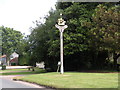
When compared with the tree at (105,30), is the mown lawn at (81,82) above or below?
below

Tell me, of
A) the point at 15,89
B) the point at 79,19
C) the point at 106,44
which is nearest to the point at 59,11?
the point at 79,19

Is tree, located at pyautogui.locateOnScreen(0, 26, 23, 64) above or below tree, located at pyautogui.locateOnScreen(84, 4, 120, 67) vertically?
above

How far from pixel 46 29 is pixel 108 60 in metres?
9.66

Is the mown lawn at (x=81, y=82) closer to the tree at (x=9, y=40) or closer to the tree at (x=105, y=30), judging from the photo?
the tree at (x=105, y=30)

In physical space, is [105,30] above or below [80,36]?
above

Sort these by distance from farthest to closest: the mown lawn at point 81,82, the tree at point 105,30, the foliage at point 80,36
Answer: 1. the foliage at point 80,36
2. the tree at point 105,30
3. the mown lawn at point 81,82

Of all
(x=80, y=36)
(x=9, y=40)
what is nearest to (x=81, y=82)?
(x=80, y=36)

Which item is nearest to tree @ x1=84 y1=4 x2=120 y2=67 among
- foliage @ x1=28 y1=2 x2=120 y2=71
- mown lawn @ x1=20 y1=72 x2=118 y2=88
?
foliage @ x1=28 y1=2 x2=120 y2=71

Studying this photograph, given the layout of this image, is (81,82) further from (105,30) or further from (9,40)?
(9,40)

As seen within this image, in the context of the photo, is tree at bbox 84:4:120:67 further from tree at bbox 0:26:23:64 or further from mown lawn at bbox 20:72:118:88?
tree at bbox 0:26:23:64

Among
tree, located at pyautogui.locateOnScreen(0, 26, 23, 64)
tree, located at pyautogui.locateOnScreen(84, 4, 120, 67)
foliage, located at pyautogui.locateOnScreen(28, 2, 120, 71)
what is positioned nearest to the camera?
tree, located at pyautogui.locateOnScreen(84, 4, 120, 67)

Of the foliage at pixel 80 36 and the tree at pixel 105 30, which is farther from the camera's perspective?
the foliage at pixel 80 36

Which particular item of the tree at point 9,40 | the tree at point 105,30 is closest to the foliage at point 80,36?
the tree at point 105,30

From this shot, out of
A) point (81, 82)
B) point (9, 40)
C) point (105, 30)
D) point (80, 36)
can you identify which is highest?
point (9, 40)
